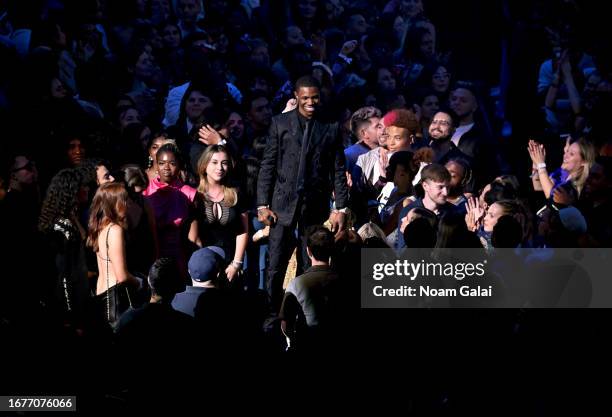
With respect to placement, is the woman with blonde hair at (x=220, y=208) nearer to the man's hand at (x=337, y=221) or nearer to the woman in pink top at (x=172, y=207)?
the woman in pink top at (x=172, y=207)

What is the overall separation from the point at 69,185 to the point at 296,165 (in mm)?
1933

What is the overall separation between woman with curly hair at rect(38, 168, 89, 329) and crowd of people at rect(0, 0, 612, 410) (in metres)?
0.01

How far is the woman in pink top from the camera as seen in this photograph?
7.56 metres

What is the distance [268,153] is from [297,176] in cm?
31

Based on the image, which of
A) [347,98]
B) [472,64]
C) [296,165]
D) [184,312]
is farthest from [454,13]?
[184,312]

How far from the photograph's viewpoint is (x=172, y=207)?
7.62m

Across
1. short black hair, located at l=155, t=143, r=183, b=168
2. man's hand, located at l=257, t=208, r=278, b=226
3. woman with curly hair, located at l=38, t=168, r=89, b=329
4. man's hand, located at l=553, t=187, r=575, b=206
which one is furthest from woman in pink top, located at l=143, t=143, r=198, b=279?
man's hand, located at l=553, t=187, r=575, b=206

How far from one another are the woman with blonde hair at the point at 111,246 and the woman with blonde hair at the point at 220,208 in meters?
1.29

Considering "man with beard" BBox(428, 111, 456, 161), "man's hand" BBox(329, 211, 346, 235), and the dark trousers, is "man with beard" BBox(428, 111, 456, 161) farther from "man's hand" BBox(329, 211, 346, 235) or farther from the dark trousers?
the dark trousers

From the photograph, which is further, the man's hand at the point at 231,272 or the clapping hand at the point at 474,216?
the clapping hand at the point at 474,216

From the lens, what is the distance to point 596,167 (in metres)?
8.30

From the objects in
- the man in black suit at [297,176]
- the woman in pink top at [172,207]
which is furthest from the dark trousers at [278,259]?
the woman in pink top at [172,207]

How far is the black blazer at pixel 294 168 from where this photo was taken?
7789 millimetres

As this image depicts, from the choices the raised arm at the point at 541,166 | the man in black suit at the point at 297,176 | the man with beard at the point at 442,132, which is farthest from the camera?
the man with beard at the point at 442,132
